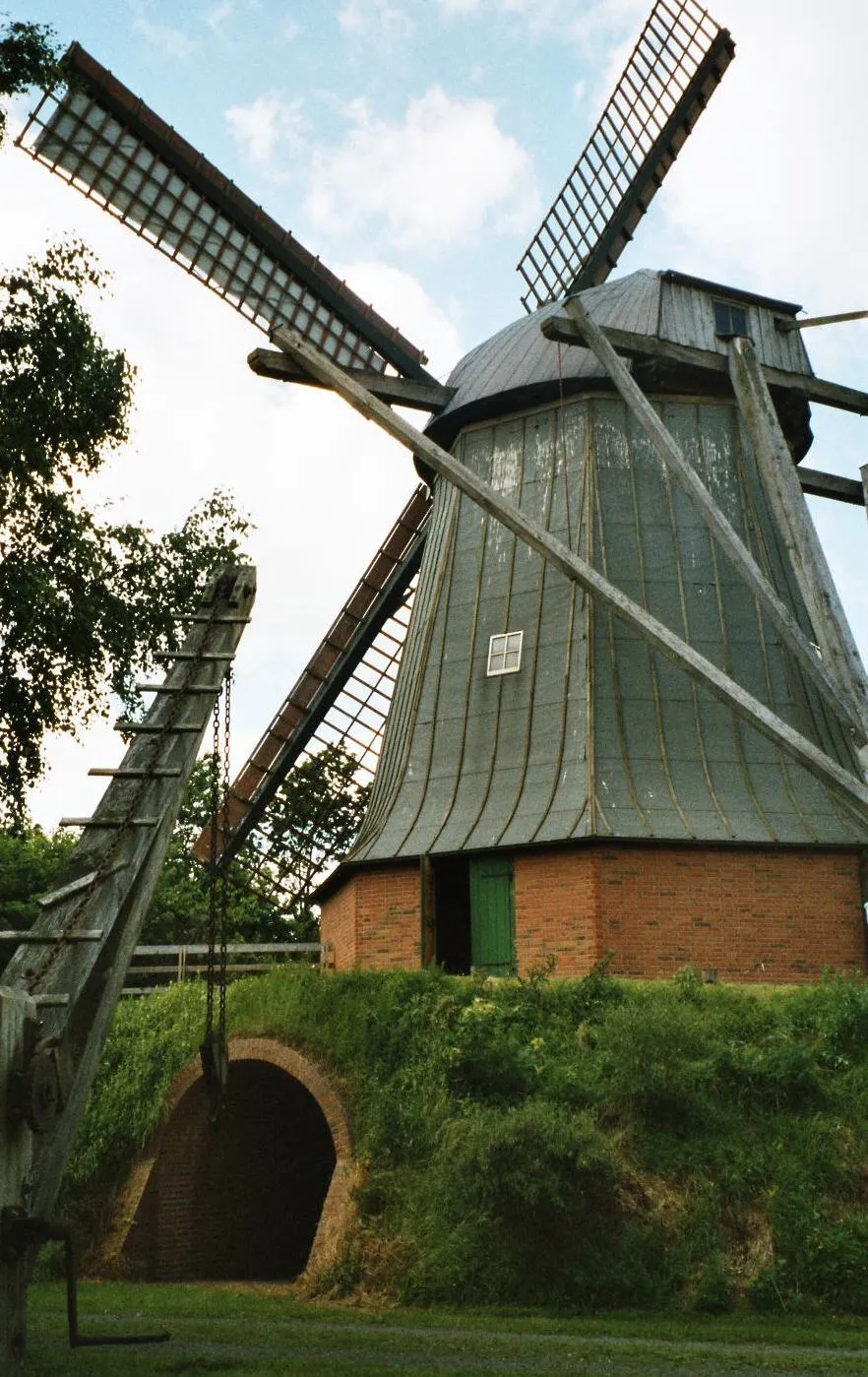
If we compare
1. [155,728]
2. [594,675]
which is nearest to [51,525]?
[155,728]

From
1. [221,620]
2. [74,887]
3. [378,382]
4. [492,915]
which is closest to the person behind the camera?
[74,887]

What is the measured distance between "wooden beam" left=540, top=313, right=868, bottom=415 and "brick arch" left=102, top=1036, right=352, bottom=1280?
8.01 metres

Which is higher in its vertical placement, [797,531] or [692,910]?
[797,531]

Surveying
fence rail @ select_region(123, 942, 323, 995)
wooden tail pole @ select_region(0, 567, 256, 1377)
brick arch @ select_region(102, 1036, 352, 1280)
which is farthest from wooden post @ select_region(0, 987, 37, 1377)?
fence rail @ select_region(123, 942, 323, 995)

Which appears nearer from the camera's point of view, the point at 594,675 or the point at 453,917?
the point at 594,675

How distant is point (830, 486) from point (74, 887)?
15.3m

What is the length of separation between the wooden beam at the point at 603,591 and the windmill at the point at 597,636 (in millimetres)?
37

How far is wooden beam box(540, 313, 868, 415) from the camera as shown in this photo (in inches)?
667

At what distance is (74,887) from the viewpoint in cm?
732

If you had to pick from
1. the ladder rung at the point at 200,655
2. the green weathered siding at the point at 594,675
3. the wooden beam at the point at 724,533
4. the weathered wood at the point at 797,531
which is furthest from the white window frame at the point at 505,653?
the ladder rung at the point at 200,655

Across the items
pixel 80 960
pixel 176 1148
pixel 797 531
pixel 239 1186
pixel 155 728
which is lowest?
pixel 80 960

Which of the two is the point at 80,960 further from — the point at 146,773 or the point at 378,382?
the point at 378,382

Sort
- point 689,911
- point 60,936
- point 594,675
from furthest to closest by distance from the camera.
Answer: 1. point 594,675
2. point 689,911
3. point 60,936

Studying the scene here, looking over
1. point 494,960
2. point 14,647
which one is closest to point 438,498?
point 494,960
